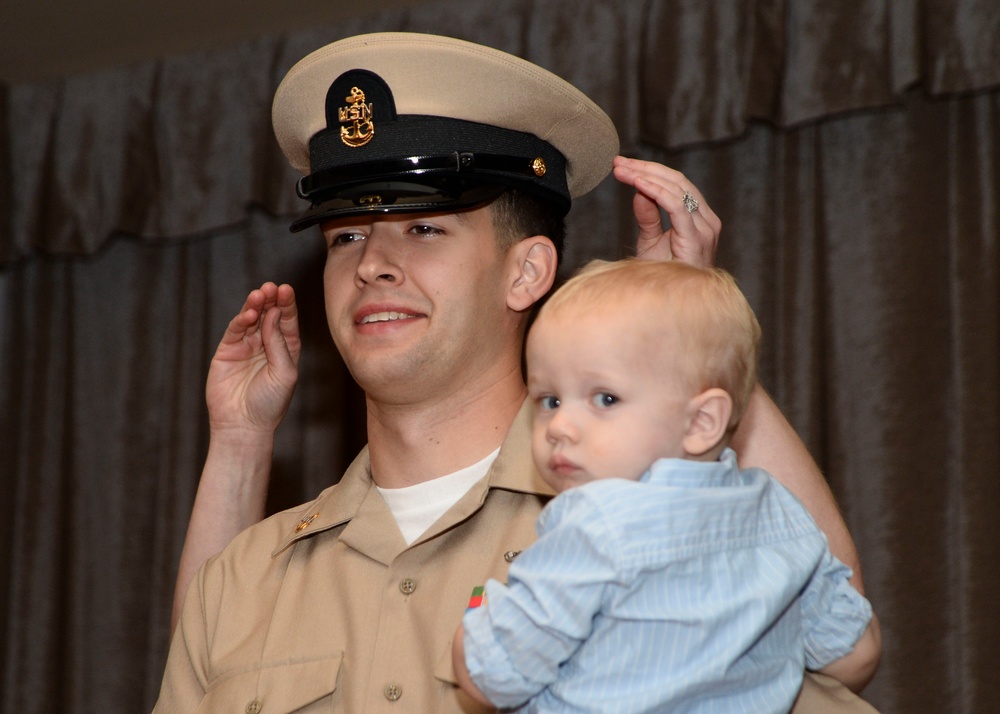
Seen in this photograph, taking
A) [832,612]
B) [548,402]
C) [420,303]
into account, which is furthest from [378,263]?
[832,612]

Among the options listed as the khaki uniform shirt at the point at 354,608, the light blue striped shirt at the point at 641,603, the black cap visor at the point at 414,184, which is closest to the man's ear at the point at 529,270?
the black cap visor at the point at 414,184

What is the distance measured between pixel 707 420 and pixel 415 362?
2.24ft

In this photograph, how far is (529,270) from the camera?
1.99 meters

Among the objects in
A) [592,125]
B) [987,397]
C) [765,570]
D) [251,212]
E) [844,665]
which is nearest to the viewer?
[765,570]

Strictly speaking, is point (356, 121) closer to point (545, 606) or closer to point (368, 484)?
point (368, 484)

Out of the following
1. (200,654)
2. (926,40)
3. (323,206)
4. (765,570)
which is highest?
(926,40)

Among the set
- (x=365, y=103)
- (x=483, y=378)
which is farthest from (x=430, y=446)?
(x=365, y=103)

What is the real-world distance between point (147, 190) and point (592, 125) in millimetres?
2239

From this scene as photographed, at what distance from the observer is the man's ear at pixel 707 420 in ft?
4.06

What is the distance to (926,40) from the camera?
2.85 meters

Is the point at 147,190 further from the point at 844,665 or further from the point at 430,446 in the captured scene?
the point at 844,665

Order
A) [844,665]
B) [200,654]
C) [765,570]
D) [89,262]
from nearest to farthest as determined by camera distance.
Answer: [765,570]
[844,665]
[200,654]
[89,262]

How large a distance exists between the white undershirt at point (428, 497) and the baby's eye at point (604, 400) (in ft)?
1.99

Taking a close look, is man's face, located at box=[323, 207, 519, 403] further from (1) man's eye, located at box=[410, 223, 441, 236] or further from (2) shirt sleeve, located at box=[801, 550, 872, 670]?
(2) shirt sleeve, located at box=[801, 550, 872, 670]
